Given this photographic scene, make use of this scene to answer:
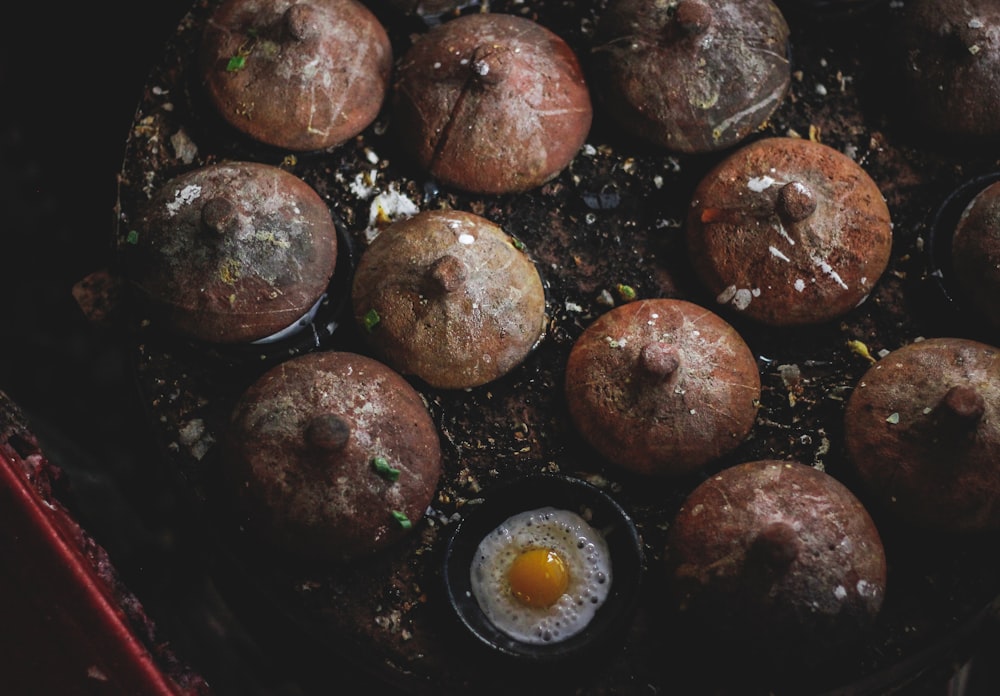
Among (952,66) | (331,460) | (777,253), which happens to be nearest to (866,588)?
(777,253)

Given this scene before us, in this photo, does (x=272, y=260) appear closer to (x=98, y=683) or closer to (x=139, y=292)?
(x=139, y=292)

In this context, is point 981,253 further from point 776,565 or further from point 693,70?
point 776,565

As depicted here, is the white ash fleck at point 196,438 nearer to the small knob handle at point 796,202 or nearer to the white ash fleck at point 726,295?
→ the white ash fleck at point 726,295

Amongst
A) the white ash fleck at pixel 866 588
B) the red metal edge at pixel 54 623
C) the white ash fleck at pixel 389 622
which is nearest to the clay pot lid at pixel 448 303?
the white ash fleck at pixel 389 622

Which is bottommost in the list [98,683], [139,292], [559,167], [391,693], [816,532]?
[391,693]

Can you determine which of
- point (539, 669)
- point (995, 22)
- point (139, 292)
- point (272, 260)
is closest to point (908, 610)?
point (539, 669)

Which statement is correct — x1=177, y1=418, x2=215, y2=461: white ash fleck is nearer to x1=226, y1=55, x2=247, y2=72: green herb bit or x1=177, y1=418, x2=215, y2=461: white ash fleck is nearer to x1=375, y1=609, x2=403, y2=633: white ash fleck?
x1=375, y1=609, x2=403, y2=633: white ash fleck

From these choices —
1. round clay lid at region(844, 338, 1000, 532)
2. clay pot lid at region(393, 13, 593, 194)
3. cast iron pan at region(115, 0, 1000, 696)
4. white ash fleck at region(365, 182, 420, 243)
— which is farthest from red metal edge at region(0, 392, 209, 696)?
round clay lid at region(844, 338, 1000, 532)
